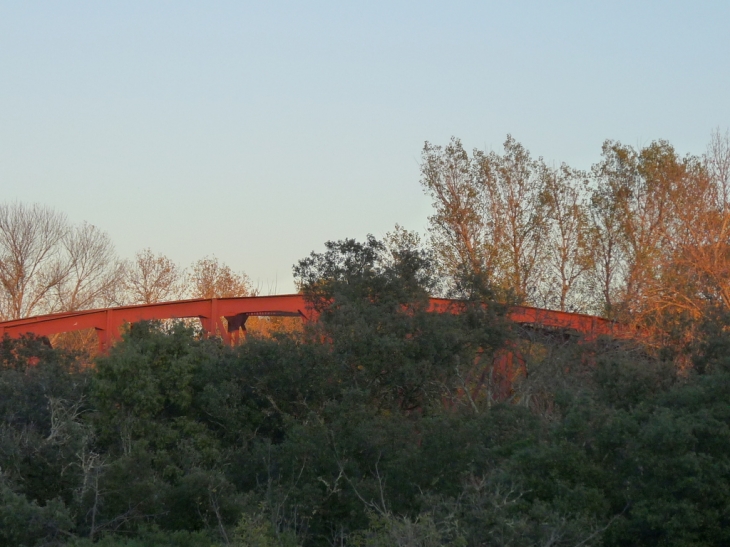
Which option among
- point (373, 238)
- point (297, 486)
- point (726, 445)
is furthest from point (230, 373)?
point (726, 445)

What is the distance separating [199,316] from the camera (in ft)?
96.8

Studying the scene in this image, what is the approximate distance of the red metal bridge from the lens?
28188 millimetres

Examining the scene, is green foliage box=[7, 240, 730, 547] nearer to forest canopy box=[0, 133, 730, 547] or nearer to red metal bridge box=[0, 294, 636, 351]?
forest canopy box=[0, 133, 730, 547]

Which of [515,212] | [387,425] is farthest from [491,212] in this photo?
[387,425]

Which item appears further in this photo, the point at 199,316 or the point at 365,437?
the point at 199,316

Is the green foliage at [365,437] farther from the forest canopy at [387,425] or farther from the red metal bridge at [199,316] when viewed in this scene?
the red metal bridge at [199,316]

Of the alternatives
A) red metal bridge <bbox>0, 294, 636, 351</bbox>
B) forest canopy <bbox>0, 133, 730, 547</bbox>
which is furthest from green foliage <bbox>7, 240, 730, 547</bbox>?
red metal bridge <bbox>0, 294, 636, 351</bbox>

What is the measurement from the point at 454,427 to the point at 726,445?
5.12m

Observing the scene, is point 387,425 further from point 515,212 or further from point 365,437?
point 515,212

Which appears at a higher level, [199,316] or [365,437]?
[199,316]

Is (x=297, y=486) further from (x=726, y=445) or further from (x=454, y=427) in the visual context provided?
(x=726, y=445)

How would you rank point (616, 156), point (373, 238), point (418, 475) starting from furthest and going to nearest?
point (616, 156), point (373, 238), point (418, 475)

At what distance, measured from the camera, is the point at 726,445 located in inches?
521

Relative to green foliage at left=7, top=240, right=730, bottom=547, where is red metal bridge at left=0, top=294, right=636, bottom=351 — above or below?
above
